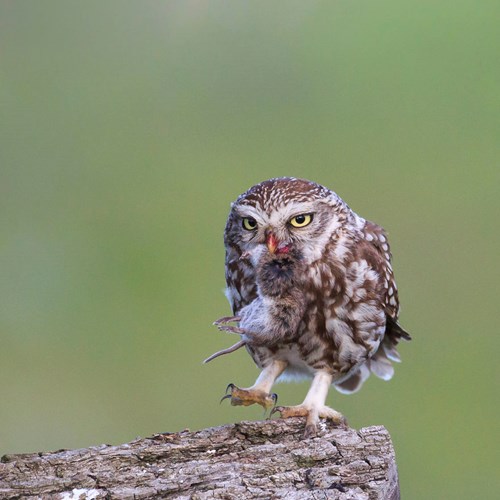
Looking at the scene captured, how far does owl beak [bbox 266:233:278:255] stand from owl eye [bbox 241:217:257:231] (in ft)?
0.22

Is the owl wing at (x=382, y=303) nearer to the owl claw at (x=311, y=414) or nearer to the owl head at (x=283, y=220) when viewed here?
the owl head at (x=283, y=220)

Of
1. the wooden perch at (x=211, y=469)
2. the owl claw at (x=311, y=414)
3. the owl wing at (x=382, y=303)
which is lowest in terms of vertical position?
the wooden perch at (x=211, y=469)

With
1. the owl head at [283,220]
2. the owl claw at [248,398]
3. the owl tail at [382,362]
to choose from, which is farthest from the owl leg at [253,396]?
the owl tail at [382,362]

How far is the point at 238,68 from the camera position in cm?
884

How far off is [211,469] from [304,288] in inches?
36.5

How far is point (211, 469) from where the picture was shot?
2734mm

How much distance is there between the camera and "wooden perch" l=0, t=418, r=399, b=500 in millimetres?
2645

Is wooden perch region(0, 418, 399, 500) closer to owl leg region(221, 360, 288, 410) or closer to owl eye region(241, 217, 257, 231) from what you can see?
owl leg region(221, 360, 288, 410)

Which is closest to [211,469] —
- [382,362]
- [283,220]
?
[283,220]

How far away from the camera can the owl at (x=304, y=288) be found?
343 cm

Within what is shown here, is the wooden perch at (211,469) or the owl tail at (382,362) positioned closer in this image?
the wooden perch at (211,469)

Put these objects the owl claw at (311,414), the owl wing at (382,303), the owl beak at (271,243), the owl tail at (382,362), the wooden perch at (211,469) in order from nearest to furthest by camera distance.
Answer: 1. the wooden perch at (211,469)
2. the owl claw at (311,414)
3. the owl beak at (271,243)
4. the owl wing at (382,303)
5. the owl tail at (382,362)

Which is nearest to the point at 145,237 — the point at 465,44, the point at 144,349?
the point at 144,349

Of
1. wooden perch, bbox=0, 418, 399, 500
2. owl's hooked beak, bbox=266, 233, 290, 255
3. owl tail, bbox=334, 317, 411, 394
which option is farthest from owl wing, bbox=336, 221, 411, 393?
wooden perch, bbox=0, 418, 399, 500
